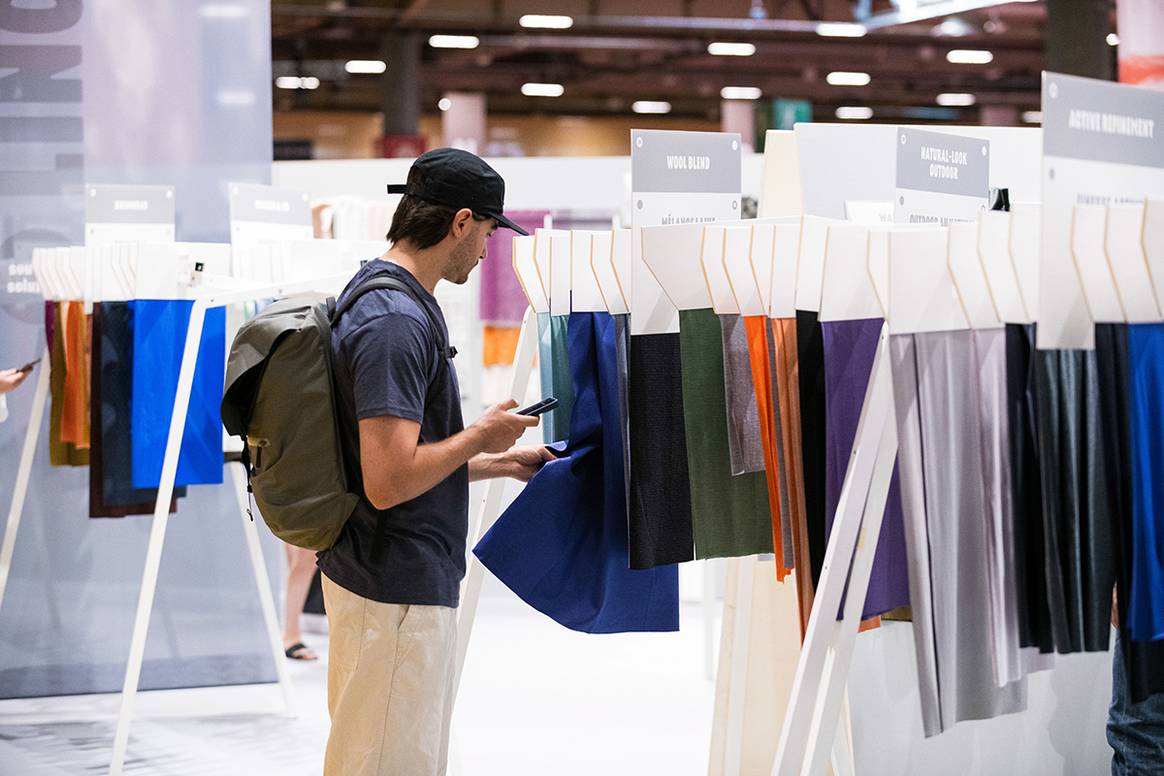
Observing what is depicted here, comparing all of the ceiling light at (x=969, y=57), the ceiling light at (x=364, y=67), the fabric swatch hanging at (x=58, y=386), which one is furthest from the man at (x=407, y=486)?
the ceiling light at (x=364, y=67)

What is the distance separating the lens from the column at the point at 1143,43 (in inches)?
332

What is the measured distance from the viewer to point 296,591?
590 centimetres

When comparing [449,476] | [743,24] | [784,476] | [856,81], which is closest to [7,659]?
[449,476]

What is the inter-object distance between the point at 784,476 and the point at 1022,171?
2.04m

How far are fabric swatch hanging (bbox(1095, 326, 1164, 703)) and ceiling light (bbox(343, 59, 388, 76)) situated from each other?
18.1 m

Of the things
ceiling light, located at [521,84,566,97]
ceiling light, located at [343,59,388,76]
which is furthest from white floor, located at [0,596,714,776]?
ceiling light, located at [521,84,566,97]

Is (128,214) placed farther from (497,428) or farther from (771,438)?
(771,438)

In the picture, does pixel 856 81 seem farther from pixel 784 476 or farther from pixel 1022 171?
pixel 784 476

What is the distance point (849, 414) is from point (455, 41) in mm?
16345

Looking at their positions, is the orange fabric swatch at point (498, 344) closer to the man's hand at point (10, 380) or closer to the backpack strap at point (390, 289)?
the man's hand at point (10, 380)

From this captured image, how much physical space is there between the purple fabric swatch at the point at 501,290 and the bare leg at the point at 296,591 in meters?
2.22

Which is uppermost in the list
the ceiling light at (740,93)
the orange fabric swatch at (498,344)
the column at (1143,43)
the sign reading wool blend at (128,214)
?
the ceiling light at (740,93)

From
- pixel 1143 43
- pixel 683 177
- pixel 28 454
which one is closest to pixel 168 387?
pixel 28 454

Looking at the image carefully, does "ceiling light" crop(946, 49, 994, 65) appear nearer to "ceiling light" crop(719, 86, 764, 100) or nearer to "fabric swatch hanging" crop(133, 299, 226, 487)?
"ceiling light" crop(719, 86, 764, 100)
